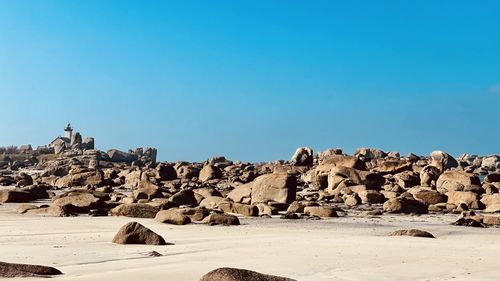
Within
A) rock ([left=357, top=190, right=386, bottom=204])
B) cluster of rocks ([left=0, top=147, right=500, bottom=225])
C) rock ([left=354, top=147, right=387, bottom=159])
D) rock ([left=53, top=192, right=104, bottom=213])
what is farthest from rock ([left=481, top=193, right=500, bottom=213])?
rock ([left=354, top=147, right=387, bottom=159])

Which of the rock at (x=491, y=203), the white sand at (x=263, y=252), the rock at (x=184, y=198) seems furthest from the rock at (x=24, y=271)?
the rock at (x=491, y=203)

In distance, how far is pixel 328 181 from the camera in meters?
27.3

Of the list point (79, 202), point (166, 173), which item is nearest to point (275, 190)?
point (79, 202)

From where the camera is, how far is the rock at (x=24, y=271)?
22.3 ft

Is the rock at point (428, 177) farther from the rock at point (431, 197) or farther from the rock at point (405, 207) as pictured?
the rock at point (405, 207)

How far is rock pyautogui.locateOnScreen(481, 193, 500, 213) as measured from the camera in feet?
63.4

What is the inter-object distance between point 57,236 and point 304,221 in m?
6.06

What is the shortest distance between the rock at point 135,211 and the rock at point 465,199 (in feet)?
32.5

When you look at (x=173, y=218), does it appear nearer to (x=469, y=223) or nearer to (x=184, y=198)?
(x=184, y=198)

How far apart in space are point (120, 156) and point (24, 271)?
68.5 metres

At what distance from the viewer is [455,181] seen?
26.7 metres

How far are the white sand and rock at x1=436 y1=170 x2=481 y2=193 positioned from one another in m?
12.3

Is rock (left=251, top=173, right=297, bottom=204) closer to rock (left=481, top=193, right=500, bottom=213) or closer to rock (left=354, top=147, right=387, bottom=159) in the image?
rock (left=481, top=193, right=500, bottom=213)

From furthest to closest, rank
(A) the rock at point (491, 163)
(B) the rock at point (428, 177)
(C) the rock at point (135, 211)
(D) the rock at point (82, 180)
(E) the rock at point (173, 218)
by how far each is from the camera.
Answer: (A) the rock at point (491, 163), (D) the rock at point (82, 180), (B) the rock at point (428, 177), (C) the rock at point (135, 211), (E) the rock at point (173, 218)
